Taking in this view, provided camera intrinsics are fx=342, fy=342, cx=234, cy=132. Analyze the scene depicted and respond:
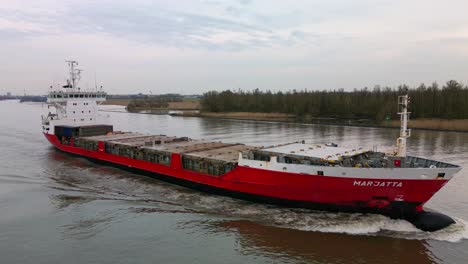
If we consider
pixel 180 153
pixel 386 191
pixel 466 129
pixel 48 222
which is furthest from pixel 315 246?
pixel 466 129

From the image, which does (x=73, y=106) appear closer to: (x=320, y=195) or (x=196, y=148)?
(x=196, y=148)

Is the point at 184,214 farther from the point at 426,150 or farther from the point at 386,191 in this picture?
the point at 426,150

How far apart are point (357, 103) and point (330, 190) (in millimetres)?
57389

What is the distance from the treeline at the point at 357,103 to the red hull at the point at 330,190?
33810 mm

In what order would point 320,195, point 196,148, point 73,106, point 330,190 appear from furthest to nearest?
point 73,106, point 196,148, point 320,195, point 330,190

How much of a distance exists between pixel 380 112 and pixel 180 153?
48879 millimetres

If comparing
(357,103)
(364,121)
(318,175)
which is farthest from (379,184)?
(357,103)

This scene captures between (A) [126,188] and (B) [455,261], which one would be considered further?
(A) [126,188]

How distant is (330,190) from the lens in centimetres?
1403

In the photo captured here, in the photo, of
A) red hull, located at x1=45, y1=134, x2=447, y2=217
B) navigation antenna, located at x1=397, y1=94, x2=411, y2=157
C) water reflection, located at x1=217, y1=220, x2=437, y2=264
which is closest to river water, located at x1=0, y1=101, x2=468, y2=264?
water reflection, located at x1=217, y1=220, x2=437, y2=264

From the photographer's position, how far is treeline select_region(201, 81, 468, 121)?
5625cm

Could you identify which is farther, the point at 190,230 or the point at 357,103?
the point at 357,103

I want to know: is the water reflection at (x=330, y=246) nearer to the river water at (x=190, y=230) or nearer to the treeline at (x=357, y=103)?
the river water at (x=190, y=230)

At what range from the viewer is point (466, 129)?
1829 inches
